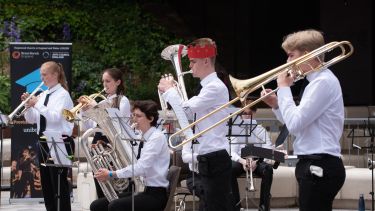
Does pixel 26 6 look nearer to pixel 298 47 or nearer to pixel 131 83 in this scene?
pixel 131 83

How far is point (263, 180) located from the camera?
11.3 m

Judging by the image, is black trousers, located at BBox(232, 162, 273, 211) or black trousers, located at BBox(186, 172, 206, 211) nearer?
black trousers, located at BBox(186, 172, 206, 211)

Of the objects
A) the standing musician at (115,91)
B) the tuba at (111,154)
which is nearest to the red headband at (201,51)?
the tuba at (111,154)

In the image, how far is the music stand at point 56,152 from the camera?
31.0 feet

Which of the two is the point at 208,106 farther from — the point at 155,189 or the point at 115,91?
the point at 115,91

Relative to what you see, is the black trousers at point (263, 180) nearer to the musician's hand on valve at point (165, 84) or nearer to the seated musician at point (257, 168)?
the seated musician at point (257, 168)

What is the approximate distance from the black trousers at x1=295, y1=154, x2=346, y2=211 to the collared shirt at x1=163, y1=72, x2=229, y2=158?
1.91 meters

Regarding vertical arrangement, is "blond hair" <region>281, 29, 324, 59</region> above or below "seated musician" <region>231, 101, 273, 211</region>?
above

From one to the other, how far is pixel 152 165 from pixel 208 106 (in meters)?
0.79

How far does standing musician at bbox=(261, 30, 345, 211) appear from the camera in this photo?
20.0 feet

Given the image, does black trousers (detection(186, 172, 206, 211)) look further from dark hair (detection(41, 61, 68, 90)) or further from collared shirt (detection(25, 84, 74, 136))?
dark hair (detection(41, 61, 68, 90))

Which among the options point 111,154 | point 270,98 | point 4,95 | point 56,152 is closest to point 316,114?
point 270,98

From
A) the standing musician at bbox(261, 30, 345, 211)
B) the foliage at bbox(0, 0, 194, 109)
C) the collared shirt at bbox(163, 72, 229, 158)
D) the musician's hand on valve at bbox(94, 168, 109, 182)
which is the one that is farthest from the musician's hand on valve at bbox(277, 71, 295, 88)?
the foliage at bbox(0, 0, 194, 109)

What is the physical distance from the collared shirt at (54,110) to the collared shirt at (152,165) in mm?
1583
